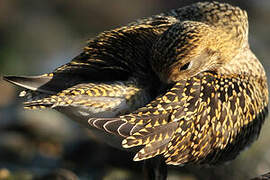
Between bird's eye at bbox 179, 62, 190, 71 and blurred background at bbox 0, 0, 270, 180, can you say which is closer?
bird's eye at bbox 179, 62, 190, 71

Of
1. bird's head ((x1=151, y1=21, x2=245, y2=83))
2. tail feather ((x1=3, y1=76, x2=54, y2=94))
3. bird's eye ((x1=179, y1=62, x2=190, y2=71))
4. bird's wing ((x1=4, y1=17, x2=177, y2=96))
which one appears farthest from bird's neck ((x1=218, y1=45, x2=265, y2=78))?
tail feather ((x1=3, y1=76, x2=54, y2=94))

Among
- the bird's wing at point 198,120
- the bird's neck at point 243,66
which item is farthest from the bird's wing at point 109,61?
the bird's neck at point 243,66

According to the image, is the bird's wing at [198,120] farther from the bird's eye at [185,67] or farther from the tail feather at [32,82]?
the tail feather at [32,82]

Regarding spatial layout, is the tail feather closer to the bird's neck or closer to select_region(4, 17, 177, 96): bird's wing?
select_region(4, 17, 177, 96): bird's wing

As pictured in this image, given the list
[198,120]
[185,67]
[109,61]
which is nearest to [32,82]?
[109,61]

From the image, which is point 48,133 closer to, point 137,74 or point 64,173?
point 64,173

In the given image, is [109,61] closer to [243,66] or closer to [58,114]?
[243,66]
